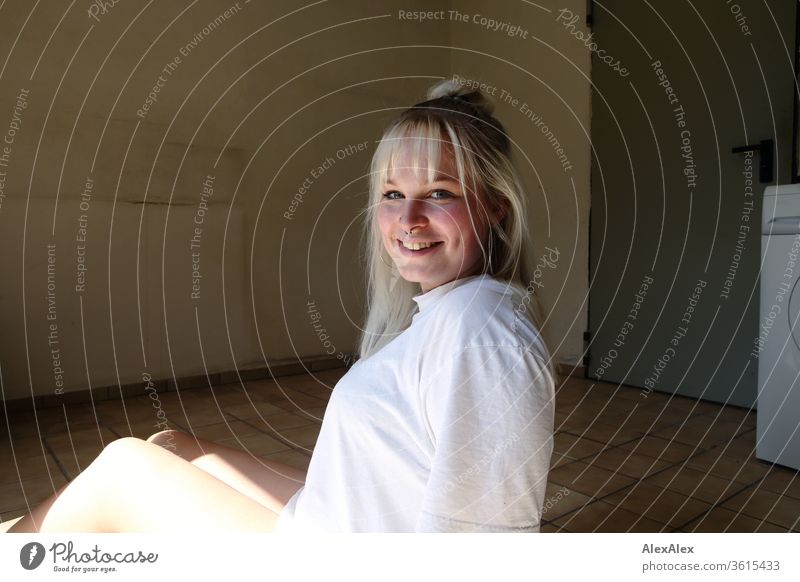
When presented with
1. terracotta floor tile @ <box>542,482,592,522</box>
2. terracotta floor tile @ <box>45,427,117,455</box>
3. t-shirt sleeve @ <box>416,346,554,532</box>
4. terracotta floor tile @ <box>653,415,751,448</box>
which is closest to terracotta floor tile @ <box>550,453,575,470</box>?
terracotta floor tile @ <box>542,482,592,522</box>

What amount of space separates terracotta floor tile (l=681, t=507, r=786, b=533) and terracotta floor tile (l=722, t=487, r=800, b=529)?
0.02 meters

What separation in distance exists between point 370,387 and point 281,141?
6.53 ft

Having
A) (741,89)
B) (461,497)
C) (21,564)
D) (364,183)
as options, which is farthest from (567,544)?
(364,183)

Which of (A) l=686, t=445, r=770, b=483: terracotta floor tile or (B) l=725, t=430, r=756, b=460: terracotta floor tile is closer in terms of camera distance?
(A) l=686, t=445, r=770, b=483: terracotta floor tile

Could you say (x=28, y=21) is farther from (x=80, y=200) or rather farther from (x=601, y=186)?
(x=601, y=186)

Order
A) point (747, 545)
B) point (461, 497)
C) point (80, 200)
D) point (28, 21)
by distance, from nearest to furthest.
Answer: point (461, 497), point (747, 545), point (28, 21), point (80, 200)

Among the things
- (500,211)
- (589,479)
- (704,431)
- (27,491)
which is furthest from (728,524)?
(27,491)

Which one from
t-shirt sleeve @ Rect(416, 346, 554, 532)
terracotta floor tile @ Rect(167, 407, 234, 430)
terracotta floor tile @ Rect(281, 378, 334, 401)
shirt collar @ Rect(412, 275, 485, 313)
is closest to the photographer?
t-shirt sleeve @ Rect(416, 346, 554, 532)

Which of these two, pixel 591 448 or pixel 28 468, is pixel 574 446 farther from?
pixel 28 468

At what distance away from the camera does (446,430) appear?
1.38 ft

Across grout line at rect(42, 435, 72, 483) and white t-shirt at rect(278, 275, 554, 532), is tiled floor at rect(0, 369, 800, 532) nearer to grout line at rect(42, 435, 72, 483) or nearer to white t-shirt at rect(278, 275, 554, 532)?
grout line at rect(42, 435, 72, 483)

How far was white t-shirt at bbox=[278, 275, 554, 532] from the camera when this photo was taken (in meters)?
0.42

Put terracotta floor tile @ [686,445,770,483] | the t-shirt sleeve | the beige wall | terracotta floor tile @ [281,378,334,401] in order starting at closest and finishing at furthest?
1. the t-shirt sleeve
2. terracotta floor tile @ [686,445,770,483]
3. the beige wall
4. terracotta floor tile @ [281,378,334,401]

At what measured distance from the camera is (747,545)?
536 mm
